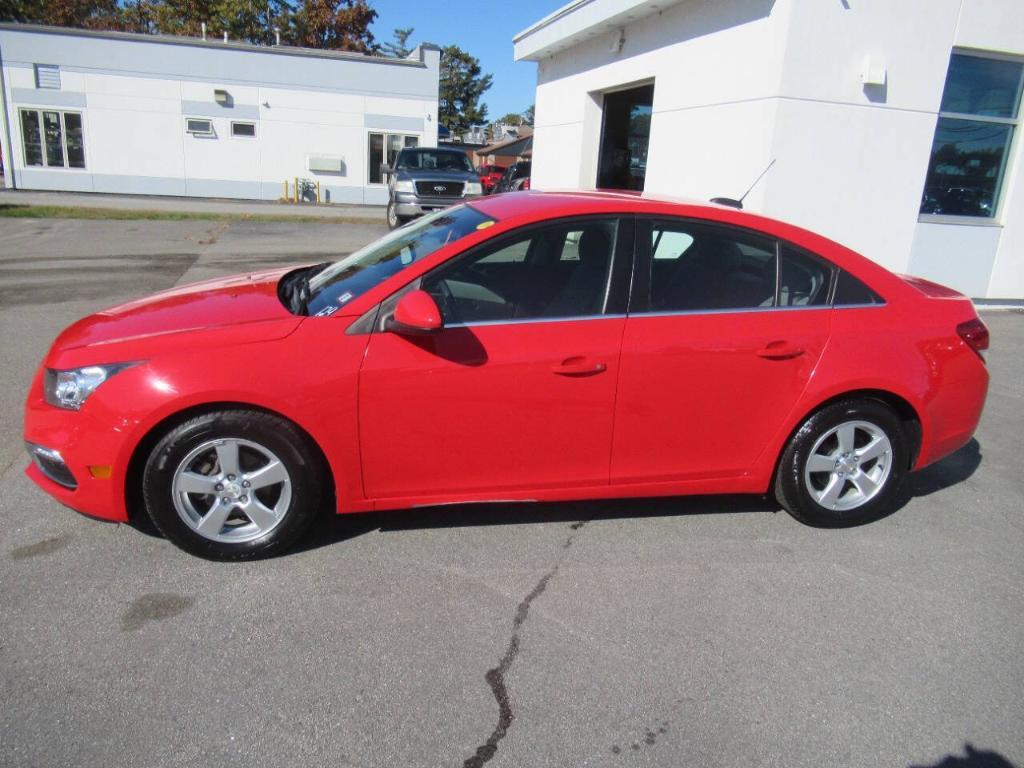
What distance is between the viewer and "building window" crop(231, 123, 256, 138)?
2706 centimetres

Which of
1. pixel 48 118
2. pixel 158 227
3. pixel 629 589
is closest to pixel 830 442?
pixel 629 589

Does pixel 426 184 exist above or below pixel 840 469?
above

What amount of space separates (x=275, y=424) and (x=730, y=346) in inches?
82.8

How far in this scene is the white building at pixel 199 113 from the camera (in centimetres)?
2561

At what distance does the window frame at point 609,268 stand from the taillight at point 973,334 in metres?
1.86

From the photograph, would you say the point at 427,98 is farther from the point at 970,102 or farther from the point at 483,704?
the point at 483,704

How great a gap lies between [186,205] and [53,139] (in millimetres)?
7018

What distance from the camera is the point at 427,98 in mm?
27969

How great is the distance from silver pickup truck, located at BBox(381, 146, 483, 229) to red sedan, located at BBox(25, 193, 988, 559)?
45.3 ft

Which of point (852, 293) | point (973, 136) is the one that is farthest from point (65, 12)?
point (852, 293)

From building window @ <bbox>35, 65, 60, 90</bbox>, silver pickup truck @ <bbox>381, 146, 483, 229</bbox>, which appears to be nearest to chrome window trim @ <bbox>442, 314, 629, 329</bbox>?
silver pickup truck @ <bbox>381, 146, 483, 229</bbox>

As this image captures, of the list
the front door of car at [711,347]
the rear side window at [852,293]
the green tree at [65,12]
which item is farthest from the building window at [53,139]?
the rear side window at [852,293]

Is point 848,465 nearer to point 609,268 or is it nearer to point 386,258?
point 609,268

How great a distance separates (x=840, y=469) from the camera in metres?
3.89
